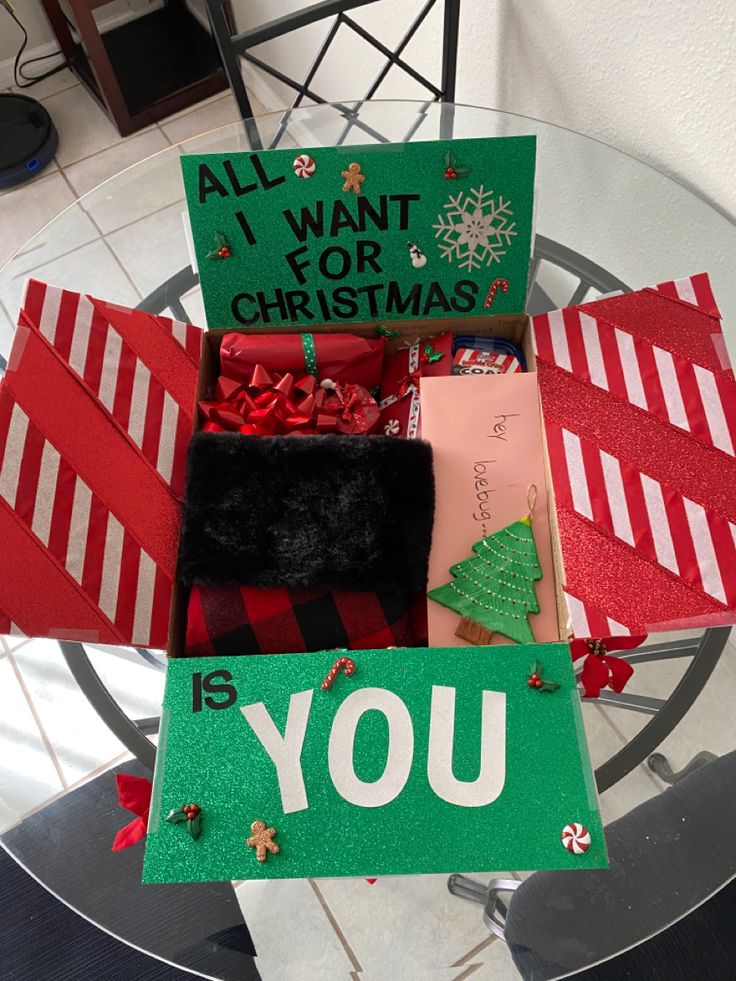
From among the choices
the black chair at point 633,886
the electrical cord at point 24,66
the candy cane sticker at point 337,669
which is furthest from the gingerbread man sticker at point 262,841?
the electrical cord at point 24,66

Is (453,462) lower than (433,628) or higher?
higher

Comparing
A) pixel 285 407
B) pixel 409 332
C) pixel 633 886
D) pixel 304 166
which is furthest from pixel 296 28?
pixel 633 886

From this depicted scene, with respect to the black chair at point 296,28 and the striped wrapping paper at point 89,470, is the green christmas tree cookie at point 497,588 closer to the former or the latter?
the striped wrapping paper at point 89,470

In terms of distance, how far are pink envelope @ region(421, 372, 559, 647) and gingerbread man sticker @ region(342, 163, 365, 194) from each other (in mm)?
283

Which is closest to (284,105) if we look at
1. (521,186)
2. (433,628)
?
(521,186)

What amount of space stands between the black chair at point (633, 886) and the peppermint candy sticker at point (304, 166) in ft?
3.11

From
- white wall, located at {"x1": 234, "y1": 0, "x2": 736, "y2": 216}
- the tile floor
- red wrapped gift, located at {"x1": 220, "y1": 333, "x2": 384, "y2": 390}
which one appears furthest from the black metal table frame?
white wall, located at {"x1": 234, "y1": 0, "x2": 736, "y2": 216}

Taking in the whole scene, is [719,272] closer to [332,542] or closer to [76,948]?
[332,542]

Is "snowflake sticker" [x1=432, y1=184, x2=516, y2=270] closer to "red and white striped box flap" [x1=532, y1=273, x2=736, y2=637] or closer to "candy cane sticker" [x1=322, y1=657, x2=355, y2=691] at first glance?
"red and white striped box flap" [x1=532, y1=273, x2=736, y2=637]

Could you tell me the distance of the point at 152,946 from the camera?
0.96 m

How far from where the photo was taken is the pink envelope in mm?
1011

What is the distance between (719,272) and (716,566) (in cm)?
56

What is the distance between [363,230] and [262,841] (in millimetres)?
793

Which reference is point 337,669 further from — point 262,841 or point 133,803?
point 133,803
